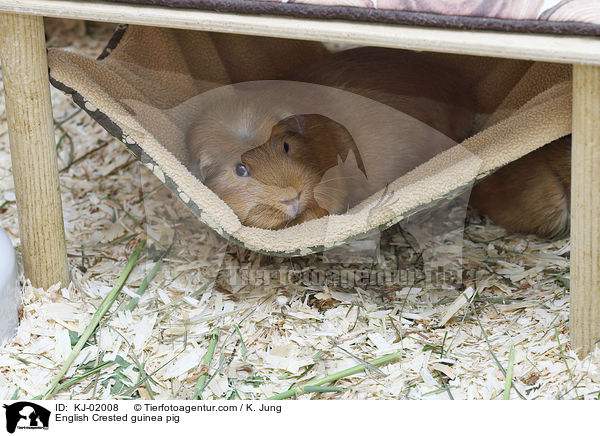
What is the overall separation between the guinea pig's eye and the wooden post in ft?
2.88

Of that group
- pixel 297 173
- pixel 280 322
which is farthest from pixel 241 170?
pixel 280 322

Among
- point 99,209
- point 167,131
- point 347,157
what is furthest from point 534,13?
point 99,209

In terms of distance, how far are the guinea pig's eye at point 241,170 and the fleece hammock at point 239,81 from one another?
13 centimetres

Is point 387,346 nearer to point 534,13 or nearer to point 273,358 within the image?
point 273,358

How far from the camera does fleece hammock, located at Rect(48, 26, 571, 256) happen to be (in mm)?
1802

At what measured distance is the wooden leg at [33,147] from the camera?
1828 millimetres

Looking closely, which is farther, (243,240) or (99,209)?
(99,209)

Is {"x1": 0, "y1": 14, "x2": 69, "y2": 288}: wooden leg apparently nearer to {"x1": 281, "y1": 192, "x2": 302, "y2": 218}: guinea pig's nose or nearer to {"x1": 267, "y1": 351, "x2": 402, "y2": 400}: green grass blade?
{"x1": 281, "y1": 192, "x2": 302, "y2": 218}: guinea pig's nose

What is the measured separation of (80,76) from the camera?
1.90 metres

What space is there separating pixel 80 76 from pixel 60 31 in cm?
227

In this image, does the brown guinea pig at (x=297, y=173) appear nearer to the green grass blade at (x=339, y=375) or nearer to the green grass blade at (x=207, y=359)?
the green grass blade at (x=207, y=359)

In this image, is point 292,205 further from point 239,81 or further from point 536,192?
point 536,192
